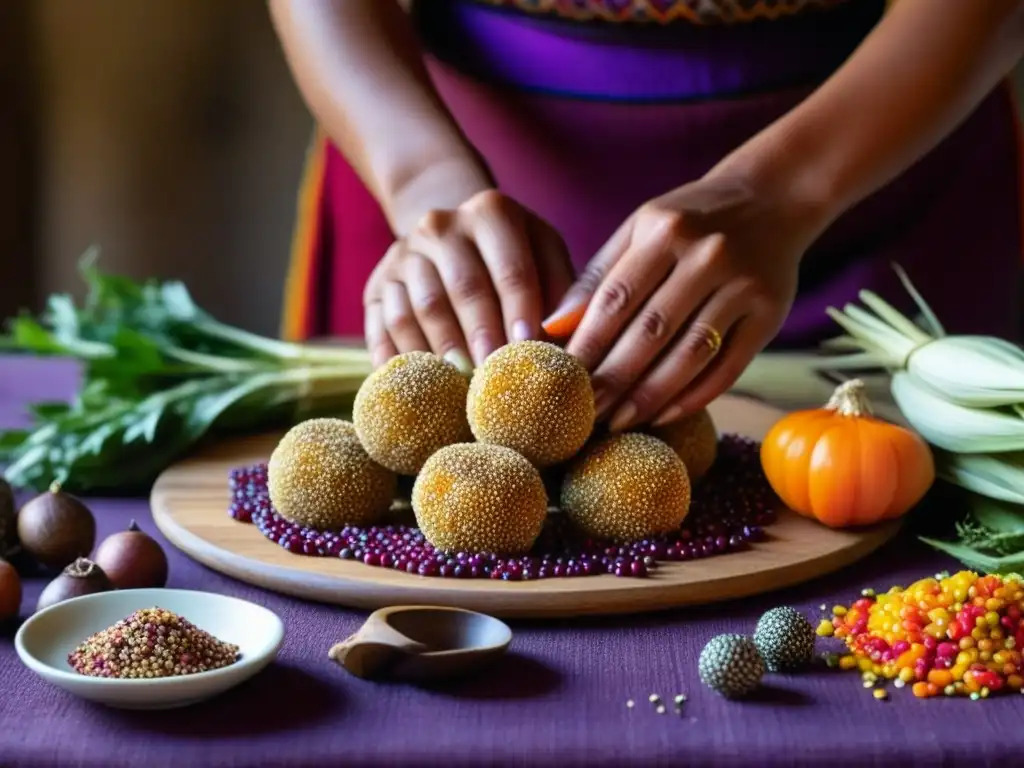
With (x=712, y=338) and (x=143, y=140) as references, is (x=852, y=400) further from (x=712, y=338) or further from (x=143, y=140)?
(x=143, y=140)

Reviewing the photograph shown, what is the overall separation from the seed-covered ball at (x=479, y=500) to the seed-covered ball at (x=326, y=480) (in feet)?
0.30

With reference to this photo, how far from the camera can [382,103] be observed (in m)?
1.52

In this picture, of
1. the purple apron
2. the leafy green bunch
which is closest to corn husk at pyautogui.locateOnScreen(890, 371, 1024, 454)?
the purple apron

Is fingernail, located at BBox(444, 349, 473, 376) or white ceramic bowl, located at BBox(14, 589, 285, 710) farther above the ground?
fingernail, located at BBox(444, 349, 473, 376)

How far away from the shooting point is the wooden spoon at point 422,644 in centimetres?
80

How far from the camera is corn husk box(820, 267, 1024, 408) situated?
1160 mm

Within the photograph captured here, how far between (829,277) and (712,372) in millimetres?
666

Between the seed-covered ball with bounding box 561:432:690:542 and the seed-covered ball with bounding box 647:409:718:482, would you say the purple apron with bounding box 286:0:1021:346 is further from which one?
the seed-covered ball with bounding box 561:432:690:542

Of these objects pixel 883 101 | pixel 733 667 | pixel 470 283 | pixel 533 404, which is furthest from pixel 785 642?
pixel 883 101

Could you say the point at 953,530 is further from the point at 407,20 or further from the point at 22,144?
the point at 22,144

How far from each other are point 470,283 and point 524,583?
362mm

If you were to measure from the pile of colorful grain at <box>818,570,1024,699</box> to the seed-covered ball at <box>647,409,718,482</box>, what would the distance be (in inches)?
11.4

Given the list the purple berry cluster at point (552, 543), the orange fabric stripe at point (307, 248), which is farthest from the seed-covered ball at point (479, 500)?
the orange fabric stripe at point (307, 248)

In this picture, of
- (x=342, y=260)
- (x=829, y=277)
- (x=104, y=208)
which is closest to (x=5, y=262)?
(x=104, y=208)
